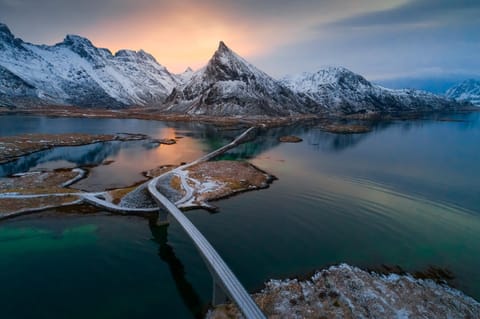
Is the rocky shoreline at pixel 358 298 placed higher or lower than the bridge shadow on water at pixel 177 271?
higher

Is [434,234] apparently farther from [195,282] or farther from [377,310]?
[195,282]

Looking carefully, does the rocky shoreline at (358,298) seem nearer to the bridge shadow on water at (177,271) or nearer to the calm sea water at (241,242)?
the bridge shadow on water at (177,271)

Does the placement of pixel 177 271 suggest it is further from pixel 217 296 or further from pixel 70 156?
pixel 70 156

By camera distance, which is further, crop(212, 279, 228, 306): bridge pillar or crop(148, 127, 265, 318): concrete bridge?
crop(212, 279, 228, 306): bridge pillar

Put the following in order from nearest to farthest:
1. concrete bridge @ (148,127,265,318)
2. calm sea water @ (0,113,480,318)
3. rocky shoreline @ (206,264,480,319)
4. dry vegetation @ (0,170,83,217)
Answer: concrete bridge @ (148,127,265,318) → rocky shoreline @ (206,264,480,319) → calm sea water @ (0,113,480,318) → dry vegetation @ (0,170,83,217)

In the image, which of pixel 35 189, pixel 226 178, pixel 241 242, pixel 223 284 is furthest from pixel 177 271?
pixel 35 189

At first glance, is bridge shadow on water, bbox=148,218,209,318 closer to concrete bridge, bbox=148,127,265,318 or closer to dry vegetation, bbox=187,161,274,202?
concrete bridge, bbox=148,127,265,318

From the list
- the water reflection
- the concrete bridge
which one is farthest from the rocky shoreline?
the water reflection

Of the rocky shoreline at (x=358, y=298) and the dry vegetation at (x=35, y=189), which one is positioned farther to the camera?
the dry vegetation at (x=35, y=189)

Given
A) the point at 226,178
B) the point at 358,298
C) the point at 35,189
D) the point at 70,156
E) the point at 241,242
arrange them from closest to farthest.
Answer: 1. the point at 358,298
2. the point at 241,242
3. the point at 35,189
4. the point at 226,178
5. the point at 70,156

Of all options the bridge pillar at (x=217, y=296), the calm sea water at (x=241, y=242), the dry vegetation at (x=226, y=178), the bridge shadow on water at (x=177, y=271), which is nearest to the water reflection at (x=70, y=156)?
the calm sea water at (x=241, y=242)

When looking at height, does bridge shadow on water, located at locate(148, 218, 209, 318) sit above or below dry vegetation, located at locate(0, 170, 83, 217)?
below
